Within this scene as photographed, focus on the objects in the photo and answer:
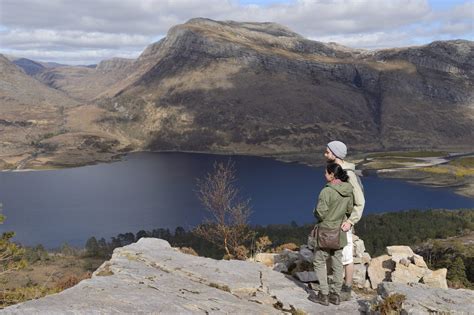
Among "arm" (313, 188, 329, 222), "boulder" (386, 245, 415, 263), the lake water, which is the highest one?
"arm" (313, 188, 329, 222)

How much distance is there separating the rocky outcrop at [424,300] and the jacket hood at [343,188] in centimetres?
273

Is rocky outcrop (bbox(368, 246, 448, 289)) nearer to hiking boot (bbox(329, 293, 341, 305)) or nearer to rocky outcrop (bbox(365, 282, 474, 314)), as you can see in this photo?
rocky outcrop (bbox(365, 282, 474, 314))

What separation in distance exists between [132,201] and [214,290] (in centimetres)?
16726

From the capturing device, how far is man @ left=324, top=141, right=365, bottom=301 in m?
12.7

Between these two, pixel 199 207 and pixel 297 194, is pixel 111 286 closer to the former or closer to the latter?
→ pixel 199 207

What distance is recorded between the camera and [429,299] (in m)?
11.9

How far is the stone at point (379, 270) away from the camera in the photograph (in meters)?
16.5

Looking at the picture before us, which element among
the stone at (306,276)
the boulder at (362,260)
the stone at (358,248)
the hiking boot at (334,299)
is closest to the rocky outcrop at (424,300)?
the hiking boot at (334,299)

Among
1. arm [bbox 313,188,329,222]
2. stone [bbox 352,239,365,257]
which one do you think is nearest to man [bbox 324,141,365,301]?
arm [bbox 313,188,329,222]

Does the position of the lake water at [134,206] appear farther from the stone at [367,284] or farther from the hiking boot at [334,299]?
the hiking boot at [334,299]

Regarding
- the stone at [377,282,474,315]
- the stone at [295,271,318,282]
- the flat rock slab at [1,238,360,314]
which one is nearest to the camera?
the flat rock slab at [1,238,360,314]

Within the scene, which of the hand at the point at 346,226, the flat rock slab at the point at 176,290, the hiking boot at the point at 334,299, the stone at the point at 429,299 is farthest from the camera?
the hiking boot at the point at 334,299

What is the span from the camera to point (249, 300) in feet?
43.2

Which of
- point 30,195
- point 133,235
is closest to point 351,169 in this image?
point 133,235
